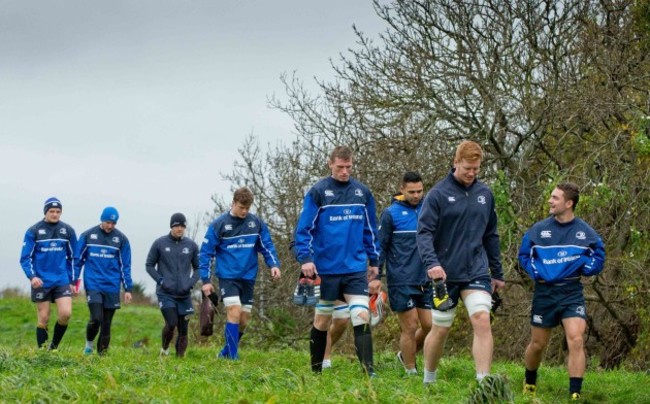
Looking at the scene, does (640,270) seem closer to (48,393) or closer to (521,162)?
(521,162)

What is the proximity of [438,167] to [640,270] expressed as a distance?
415cm

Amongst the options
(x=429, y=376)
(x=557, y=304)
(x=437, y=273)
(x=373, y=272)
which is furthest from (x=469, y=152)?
(x=429, y=376)

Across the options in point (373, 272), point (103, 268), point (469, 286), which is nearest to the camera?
point (469, 286)

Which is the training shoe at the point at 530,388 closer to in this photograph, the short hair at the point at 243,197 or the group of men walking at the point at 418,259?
the group of men walking at the point at 418,259

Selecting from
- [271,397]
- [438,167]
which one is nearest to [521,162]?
[438,167]

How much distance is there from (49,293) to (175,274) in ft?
6.12

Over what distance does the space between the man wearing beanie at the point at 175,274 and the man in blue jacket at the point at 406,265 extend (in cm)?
425

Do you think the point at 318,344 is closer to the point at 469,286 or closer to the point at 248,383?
the point at 469,286

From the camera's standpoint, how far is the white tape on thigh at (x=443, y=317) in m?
10.2

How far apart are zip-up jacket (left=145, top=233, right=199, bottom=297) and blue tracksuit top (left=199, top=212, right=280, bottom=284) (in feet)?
4.53

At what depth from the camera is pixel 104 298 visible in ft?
53.4

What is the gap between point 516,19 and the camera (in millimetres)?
19391

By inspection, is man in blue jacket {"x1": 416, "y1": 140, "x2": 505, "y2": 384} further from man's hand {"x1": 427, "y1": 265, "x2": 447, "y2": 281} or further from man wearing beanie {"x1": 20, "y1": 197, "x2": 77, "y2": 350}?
man wearing beanie {"x1": 20, "y1": 197, "x2": 77, "y2": 350}

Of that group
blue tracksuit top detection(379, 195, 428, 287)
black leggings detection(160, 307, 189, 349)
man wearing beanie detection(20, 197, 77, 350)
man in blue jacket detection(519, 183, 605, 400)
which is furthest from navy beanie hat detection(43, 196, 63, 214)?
man in blue jacket detection(519, 183, 605, 400)
